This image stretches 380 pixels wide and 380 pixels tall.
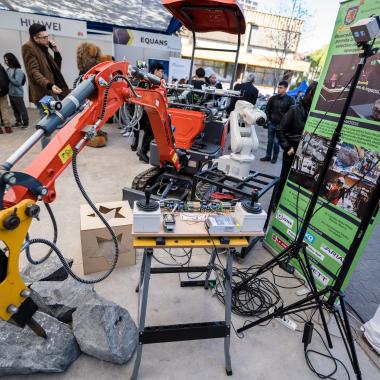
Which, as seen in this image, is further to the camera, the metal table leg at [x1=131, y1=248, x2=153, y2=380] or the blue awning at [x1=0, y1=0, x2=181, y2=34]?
the blue awning at [x1=0, y1=0, x2=181, y2=34]

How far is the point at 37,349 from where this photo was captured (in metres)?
1.53

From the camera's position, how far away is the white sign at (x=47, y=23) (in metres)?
6.70

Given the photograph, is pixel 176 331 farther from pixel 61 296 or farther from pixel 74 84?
pixel 74 84

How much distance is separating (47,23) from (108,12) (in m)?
1.78

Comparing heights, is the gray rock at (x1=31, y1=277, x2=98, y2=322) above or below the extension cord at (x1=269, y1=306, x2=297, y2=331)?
above

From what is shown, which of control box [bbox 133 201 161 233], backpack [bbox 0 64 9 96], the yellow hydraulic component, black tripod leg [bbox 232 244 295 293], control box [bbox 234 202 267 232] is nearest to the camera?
the yellow hydraulic component

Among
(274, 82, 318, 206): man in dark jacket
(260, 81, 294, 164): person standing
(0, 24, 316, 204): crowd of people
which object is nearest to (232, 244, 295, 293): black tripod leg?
(0, 24, 316, 204): crowd of people

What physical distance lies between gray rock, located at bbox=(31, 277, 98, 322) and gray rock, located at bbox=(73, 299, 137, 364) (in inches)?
4.9

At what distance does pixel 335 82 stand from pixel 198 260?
74.7 inches

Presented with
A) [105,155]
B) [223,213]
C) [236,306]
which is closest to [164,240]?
[223,213]

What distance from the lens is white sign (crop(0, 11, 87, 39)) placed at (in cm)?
670

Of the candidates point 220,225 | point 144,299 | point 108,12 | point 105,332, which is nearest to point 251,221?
point 220,225

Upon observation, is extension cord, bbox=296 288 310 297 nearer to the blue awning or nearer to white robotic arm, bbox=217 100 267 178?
white robotic arm, bbox=217 100 267 178

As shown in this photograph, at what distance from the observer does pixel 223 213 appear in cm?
177
